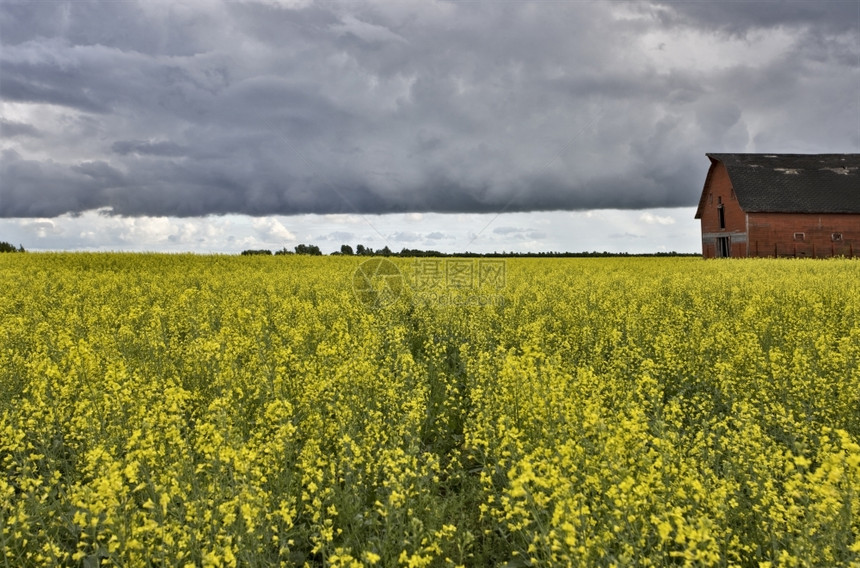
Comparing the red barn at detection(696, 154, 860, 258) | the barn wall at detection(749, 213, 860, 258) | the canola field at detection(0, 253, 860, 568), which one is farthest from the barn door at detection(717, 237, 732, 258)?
the canola field at detection(0, 253, 860, 568)

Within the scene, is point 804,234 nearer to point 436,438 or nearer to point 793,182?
point 793,182

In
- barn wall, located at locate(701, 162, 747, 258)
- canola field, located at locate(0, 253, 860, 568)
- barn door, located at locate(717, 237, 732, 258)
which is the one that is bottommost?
canola field, located at locate(0, 253, 860, 568)

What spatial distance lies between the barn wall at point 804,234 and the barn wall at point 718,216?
1.01 meters

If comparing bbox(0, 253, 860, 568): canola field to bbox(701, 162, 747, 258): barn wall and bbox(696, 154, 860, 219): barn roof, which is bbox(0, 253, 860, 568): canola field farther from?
bbox(696, 154, 860, 219): barn roof

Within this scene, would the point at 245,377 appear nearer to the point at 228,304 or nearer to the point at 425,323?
the point at 425,323

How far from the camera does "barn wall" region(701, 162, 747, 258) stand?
124 ft

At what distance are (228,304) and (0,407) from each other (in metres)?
6.32

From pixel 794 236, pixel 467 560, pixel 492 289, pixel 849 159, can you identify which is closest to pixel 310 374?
pixel 467 560

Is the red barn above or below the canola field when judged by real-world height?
above

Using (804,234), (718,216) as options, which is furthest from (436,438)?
(718,216)

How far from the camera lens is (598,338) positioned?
29.9 feet

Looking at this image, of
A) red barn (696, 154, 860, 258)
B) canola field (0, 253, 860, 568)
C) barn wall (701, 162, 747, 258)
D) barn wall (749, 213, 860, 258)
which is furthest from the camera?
barn wall (701, 162, 747, 258)

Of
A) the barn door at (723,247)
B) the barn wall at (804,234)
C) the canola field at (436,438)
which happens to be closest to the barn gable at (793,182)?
the barn wall at (804,234)

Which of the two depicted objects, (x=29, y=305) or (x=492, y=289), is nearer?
(x=29, y=305)
